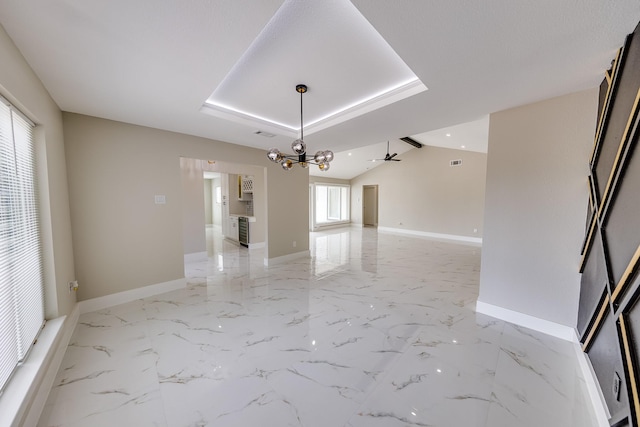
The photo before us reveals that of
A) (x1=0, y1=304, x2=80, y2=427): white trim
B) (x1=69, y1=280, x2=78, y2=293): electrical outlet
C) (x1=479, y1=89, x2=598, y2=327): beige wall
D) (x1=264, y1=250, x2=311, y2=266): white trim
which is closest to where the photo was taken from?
(x1=0, y1=304, x2=80, y2=427): white trim

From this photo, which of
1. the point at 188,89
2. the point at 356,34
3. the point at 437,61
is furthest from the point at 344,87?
the point at 188,89

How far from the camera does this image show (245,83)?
2.52m

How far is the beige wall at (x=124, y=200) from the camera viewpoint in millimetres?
3008

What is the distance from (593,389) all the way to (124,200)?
543cm

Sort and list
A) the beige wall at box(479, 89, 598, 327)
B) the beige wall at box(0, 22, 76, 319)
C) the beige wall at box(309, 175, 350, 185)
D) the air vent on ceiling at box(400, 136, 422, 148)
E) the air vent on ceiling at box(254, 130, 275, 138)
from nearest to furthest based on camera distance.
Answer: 1. the beige wall at box(0, 22, 76, 319)
2. the beige wall at box(479, 89, 598, 327)
3. the air vent on ceiling at box(254, 130, 275, 138)
4. the air vent on ceiling at box(400, 136, 422, 148)
5. the beige wall at box(309, 175, 350, 185)

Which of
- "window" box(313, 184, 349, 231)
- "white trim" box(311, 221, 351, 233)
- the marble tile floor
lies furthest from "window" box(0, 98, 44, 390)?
"window" box(313, 184, 349, 231)

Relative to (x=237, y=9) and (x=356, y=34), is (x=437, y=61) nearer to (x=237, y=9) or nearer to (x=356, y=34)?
(x=356, y=34)

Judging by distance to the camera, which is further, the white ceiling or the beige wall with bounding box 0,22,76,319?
the beige wall with bounding box 0,22,76,319

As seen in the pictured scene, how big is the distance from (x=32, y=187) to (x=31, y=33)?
50.9 inches

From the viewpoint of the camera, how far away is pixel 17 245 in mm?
1704

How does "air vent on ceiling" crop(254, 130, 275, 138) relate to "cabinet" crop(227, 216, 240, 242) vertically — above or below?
above

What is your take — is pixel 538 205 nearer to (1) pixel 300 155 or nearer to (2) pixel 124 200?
(1) pixel 300 155

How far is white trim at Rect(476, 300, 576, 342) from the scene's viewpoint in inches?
96.0

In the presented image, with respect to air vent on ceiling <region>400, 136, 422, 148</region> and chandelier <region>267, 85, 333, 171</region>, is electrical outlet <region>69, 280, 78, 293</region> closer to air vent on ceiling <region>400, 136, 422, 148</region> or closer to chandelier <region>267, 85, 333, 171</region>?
chandelier <region>267, 85, 333, 171</region>
